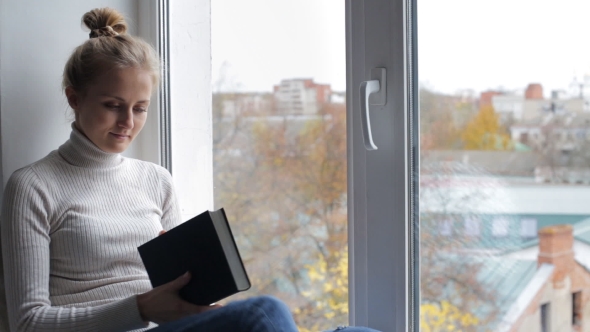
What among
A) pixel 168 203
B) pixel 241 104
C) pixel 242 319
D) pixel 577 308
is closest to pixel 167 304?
pixel 242 319

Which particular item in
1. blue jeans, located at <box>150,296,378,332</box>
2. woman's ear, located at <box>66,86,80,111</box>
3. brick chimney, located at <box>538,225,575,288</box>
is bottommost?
blue jeans, located at <box>150,296,378,332</box>

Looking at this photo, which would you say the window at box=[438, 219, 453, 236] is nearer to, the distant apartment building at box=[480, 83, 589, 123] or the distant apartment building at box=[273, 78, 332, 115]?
the distant apartment building at box=[480, 83, 589, 123]

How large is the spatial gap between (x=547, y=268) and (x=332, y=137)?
52cm

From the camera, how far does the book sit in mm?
1064

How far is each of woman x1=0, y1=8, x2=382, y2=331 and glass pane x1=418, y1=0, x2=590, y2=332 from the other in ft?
1.62

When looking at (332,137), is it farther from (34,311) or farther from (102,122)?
(34,311)

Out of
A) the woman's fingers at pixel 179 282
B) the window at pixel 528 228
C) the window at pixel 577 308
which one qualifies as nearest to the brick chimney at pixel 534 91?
the window at pixel 528 228

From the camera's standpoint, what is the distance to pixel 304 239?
1459 mm

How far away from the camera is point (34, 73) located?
1.41m

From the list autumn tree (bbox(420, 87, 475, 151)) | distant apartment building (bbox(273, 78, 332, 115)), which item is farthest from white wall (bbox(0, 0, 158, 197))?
autumn tree (bbox(420, 87, 475, 151))

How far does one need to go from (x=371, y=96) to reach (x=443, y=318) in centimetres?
46

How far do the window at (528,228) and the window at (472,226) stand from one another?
0.08 m

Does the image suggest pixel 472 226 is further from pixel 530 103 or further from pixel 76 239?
pixel 76 239

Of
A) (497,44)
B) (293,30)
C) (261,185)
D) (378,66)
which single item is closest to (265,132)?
(261,185)
